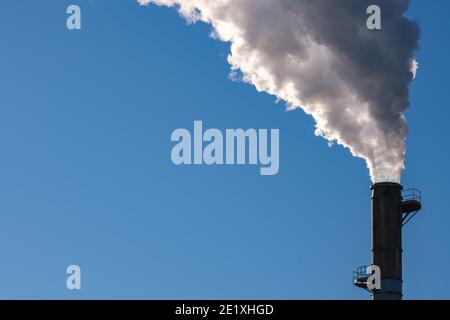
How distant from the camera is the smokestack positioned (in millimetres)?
52219

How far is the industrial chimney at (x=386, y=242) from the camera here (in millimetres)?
52219

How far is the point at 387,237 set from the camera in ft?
173

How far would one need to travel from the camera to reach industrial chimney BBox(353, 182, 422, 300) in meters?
52.2

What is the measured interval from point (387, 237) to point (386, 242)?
9.7 inches

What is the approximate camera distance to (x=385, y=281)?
52344mm

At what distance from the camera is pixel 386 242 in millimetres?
52656

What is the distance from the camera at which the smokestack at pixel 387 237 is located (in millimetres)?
52219
